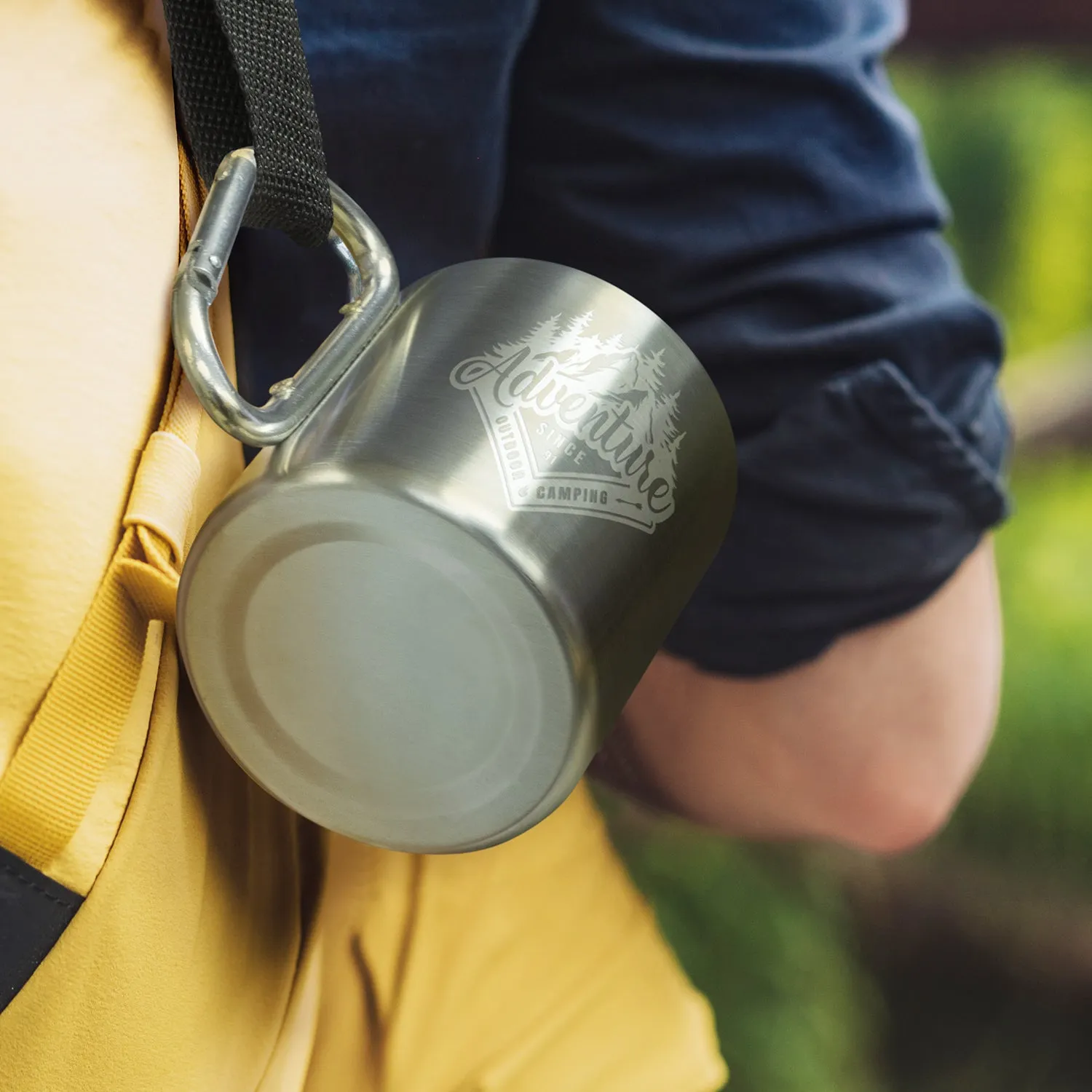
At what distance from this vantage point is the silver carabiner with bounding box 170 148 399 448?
0.30 m

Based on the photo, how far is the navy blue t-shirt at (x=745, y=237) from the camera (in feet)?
1.40

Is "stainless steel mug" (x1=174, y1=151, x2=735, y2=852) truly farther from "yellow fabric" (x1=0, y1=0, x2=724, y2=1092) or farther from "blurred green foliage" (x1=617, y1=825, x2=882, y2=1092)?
"blurred green foliage" (x1=617, y1=825, x2=882, y2=1092)

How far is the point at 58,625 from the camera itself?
312 mm

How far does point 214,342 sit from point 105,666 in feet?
0.32

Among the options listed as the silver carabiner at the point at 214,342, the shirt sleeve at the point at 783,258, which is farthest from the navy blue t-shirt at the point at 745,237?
the silver carabiner at the point at 214,342

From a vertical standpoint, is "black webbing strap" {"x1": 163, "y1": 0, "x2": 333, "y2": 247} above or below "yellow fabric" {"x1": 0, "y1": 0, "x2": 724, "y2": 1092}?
above

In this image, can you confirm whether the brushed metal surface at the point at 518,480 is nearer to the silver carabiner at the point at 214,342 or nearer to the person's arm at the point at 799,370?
the silver carabiner at the point at 214,342

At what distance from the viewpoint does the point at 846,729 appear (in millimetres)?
522

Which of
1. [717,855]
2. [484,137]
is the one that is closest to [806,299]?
[484,137]

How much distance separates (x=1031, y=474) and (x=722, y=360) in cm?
18

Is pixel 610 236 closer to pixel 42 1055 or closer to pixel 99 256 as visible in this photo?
pixel 99 256

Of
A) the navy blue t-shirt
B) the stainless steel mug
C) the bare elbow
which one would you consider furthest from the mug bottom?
the bare elbow

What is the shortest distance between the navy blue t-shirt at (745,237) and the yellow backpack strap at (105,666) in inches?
4.5

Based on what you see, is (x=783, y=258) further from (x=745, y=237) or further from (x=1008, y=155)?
(x=1008, y=155)
